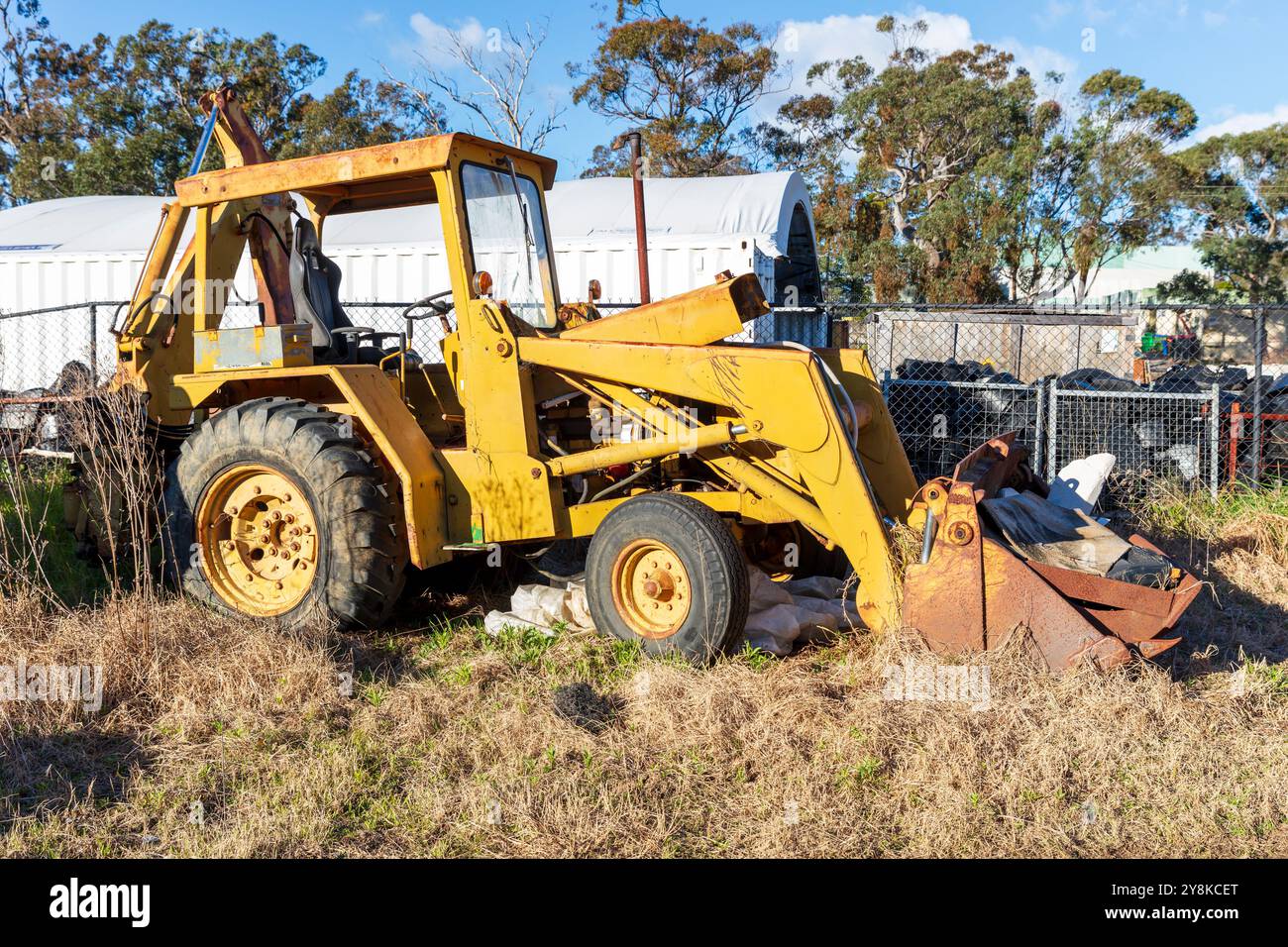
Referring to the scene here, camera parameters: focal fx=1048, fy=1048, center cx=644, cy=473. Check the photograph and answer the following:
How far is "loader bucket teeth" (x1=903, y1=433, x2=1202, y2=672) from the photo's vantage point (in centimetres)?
432

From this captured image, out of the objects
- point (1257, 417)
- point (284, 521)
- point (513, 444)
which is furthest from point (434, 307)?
point (1257, 417)

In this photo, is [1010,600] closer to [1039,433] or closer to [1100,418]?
[1039,433]

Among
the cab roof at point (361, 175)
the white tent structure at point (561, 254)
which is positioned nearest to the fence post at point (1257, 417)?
the cab roof at point (361, 175)

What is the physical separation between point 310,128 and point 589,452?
96.6ft

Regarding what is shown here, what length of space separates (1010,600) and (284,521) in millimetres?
3657

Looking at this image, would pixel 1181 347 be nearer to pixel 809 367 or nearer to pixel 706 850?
pixel 809 367

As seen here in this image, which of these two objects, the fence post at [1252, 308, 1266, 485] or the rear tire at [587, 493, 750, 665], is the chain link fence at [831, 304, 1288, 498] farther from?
the rear tire at [587, 493, 750, 665]

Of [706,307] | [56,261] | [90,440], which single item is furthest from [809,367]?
[56,261]

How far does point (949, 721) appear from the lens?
4.07 meters

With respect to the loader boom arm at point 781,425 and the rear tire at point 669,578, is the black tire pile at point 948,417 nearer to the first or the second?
the loader boom arm at point 781,425

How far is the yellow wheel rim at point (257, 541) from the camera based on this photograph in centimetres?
550

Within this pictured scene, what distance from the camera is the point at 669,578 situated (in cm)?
495

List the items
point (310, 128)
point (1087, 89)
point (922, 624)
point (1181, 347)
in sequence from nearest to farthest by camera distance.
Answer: point (922, 624), point (1181, 347), point (310, 128), point (1087, 89)

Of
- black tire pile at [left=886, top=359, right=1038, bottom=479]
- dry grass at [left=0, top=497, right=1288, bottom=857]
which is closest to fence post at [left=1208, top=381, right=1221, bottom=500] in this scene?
black tire pile at [left=886, top=359, right=1038, bottom=479]
